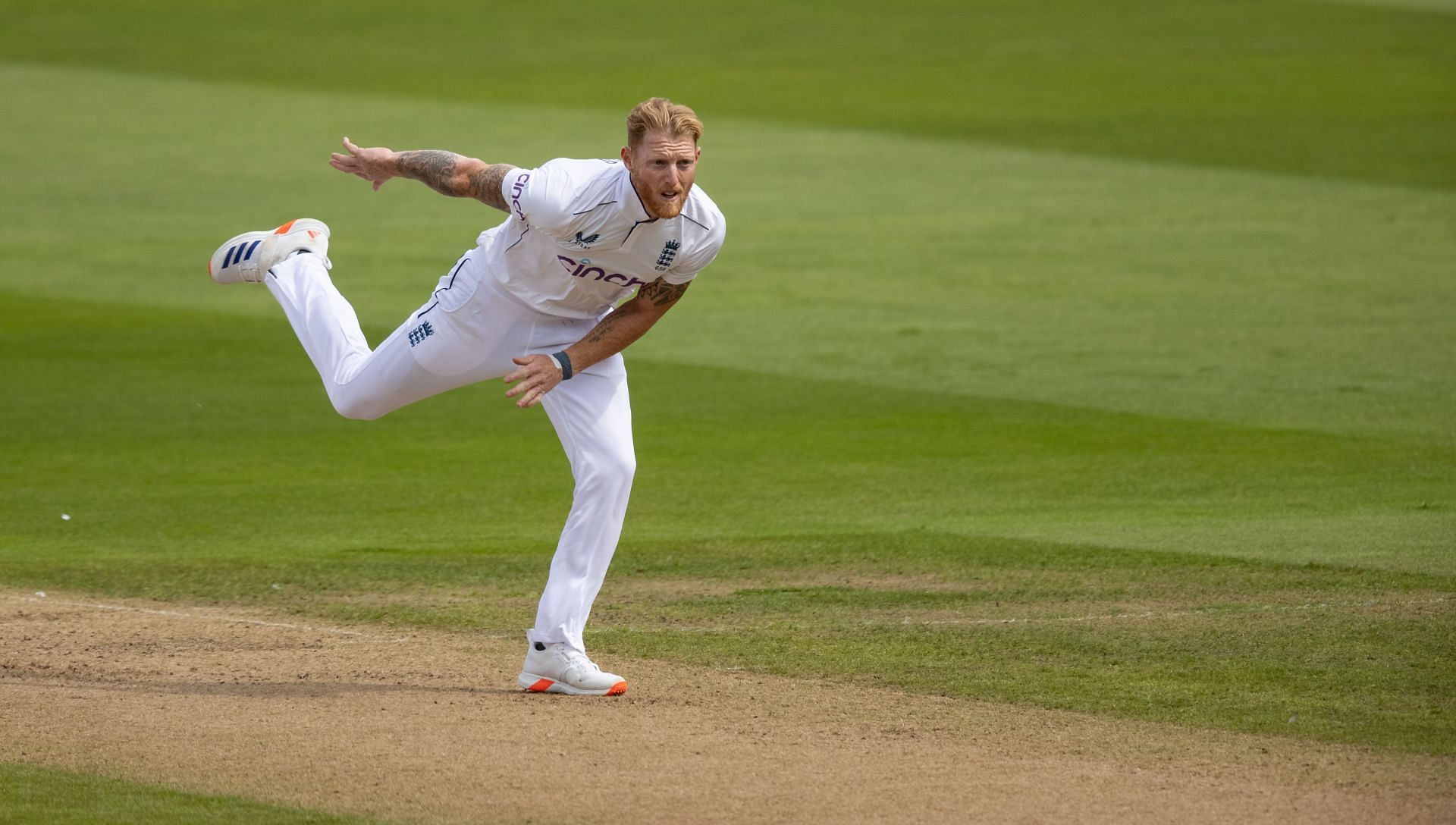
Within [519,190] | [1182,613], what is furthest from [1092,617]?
[519,190]

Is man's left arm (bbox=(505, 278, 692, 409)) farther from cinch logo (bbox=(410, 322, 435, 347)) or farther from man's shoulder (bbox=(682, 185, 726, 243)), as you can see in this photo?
cinch logo (bbox=(410, 322, 435, 347))

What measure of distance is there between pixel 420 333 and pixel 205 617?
1955 millimetres

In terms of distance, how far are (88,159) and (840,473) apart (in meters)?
15.7

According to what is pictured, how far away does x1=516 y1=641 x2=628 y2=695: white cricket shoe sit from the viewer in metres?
7.88

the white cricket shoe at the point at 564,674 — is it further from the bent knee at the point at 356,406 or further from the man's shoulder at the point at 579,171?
the man's shoulder at the point at 579,171

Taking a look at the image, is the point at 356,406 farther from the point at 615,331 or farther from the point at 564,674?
the point at 564,674

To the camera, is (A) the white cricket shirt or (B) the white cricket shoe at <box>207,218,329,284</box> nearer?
(A) the white cricket shirt

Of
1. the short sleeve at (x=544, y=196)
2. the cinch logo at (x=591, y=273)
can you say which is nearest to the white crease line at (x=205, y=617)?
the cinch logo at (x=591, y=273)

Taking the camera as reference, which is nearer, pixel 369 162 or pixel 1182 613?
pixel 369 162

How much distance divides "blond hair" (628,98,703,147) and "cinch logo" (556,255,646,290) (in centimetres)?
64

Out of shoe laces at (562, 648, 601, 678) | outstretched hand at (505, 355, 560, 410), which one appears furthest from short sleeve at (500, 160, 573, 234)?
shoe laces at (562, 648, 601, 678)

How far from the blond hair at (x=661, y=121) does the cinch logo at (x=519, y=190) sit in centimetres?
53

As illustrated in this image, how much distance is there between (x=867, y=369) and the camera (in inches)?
624

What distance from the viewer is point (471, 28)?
35.1m
